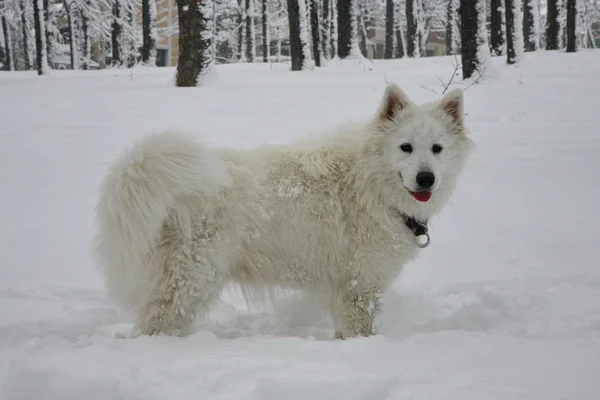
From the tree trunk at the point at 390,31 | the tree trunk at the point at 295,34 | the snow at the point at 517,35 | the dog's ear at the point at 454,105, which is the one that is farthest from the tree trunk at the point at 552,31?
the dog's ear at the point at 454,105

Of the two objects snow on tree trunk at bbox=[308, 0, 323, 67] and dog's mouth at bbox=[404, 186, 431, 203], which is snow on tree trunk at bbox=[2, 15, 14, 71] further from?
dog's mouth at bbox=[404, 186, 431, 203]

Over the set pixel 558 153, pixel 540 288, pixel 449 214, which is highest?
pixel 558 153

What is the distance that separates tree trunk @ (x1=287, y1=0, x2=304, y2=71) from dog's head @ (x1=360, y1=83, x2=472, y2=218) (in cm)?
1293

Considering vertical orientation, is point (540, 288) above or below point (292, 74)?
below

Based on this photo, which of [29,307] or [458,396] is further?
[29,307]

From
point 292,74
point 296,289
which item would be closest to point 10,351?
point 296,289

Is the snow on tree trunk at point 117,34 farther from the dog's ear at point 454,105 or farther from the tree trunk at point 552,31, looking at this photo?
the dog's ear at point 454,105

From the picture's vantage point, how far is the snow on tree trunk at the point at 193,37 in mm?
10805

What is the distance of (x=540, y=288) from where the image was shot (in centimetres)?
409

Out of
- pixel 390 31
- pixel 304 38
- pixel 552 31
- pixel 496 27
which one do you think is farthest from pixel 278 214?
pixel 390 31

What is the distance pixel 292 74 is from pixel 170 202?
12280 millimetres

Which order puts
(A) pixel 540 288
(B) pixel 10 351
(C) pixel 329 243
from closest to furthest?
1. (B) pixel 10 351
2. (C) pixel 329 243
3. (A) pixel 540 288

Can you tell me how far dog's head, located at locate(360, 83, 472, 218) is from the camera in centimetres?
347

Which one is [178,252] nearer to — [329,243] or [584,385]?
[329,243]
